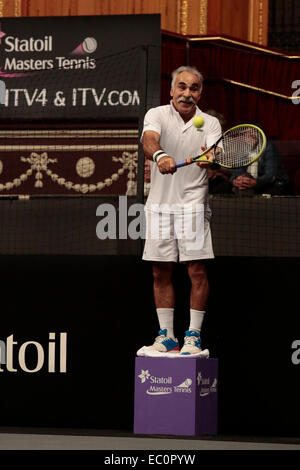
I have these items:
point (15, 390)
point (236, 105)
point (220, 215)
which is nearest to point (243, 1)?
point (236, 105)

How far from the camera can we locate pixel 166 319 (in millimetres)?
6926

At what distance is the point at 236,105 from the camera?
909 cm

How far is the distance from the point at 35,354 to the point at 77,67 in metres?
2.68

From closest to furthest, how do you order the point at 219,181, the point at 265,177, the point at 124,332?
the point at 124,332 < the point at 265,177 < the point at 219,181

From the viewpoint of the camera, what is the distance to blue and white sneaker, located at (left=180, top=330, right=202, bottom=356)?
267 inches

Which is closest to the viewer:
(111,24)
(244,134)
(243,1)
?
(244,134)

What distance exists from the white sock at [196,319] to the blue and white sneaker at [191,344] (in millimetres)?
31

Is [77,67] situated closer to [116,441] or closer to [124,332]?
[124,332]

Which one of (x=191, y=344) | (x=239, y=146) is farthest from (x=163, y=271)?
(x=239, y=146)

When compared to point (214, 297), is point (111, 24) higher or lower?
higher

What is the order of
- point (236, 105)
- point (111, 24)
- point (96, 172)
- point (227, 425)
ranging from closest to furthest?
1. point (227, 425)
2. point (96, 172)
3. point (236, 105)
4. point (111, 24)

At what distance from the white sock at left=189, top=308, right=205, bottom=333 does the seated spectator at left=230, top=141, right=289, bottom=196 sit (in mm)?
1017

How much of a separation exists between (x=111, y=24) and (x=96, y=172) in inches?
80.3

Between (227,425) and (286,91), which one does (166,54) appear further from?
(227,425)
